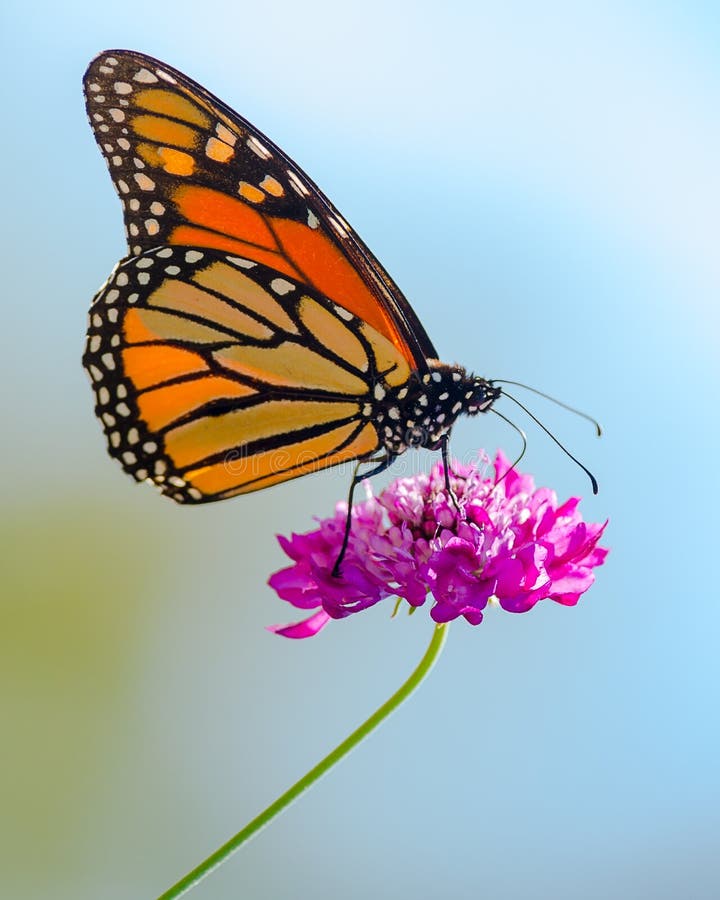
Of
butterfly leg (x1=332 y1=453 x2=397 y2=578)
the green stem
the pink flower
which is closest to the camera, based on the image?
the green stem

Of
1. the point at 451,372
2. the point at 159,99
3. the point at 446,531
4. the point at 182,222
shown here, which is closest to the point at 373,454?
the point at 451,372

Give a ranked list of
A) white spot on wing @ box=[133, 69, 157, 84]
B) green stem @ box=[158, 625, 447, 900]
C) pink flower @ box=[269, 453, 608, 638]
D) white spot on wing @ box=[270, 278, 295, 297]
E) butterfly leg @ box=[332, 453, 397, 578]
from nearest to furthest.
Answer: green stem @ box=[158, 625, 447, 900] < pink flower @ box=[269, 453, 608, 638] < butterfly leg @ box=[332, 453, 397, 578] < white spot on wing @ box=[133, 69, 157, 84] < white spot on wing @ box=[270, 278, 295, 297]

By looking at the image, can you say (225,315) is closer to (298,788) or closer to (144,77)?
(144,77)

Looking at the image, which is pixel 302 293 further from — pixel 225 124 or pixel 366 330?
pixel 225 124

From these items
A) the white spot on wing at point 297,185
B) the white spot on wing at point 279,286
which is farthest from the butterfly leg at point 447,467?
the white spot on wing at point 297,185

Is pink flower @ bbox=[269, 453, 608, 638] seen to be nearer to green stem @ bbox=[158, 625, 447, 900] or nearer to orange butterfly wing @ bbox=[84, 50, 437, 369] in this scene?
green stem @ bbox=[158, 625, 447, 900]

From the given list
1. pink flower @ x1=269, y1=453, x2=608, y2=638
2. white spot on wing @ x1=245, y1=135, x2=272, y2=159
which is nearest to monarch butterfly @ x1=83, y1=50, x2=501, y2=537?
white spot on wing @ x1=245, y1=135, x2=272, y2=159
